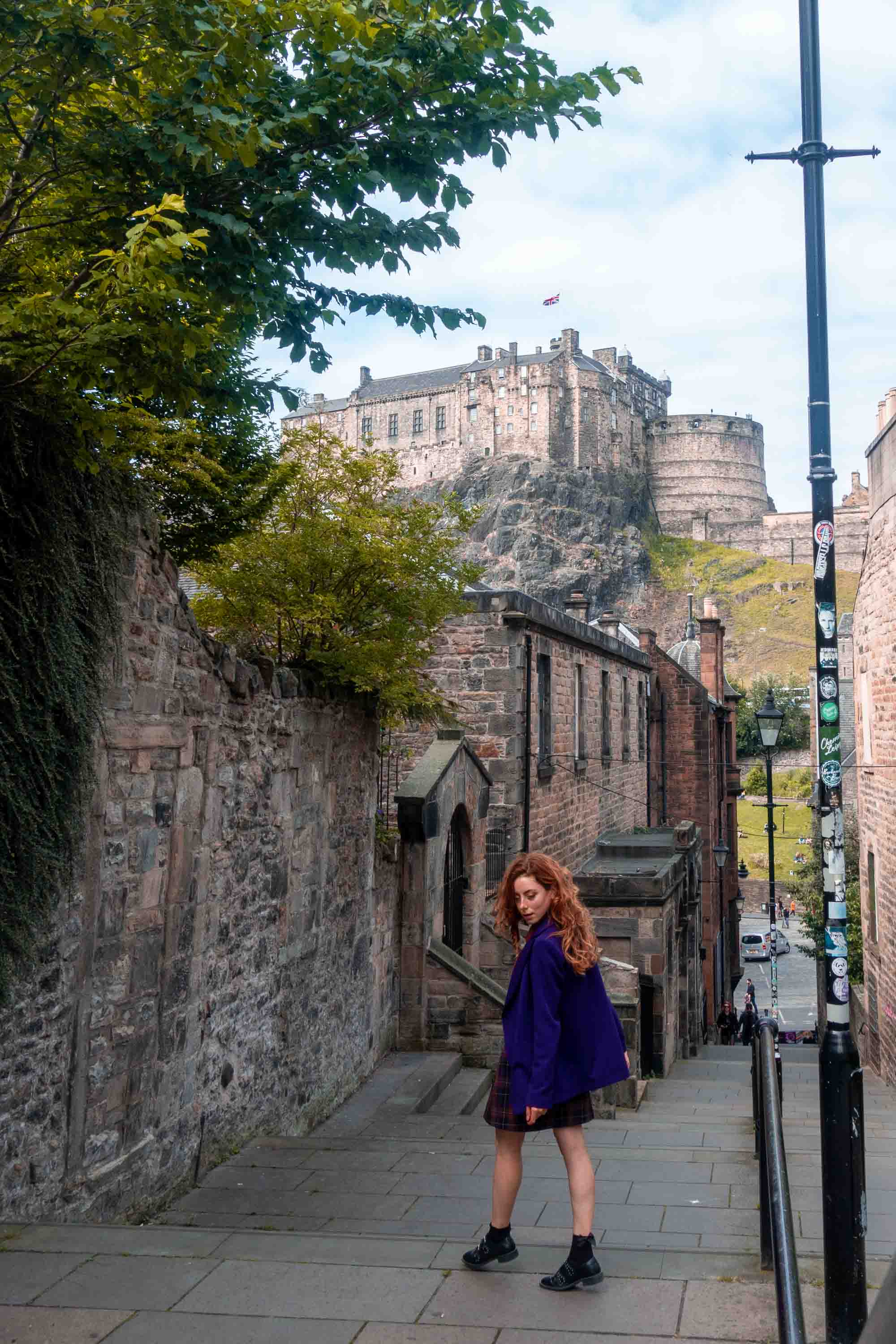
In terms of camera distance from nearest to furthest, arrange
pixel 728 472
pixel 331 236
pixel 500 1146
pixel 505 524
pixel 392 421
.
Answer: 1. pixel 500 1146
2. pixel 331 236
3. pixel 505 524
4. pixel 392 421
5. pixel 728 472

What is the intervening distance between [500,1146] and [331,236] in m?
4.15

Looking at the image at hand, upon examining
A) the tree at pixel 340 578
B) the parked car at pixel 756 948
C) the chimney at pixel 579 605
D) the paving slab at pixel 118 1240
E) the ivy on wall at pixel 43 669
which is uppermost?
the chimney at pixel 579 605

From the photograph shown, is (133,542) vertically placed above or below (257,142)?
below

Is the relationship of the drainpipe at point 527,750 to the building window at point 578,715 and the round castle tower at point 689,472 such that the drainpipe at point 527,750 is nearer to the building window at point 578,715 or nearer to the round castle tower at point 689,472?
the building window at point 578,715

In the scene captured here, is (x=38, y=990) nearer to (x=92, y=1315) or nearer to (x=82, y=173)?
(x=92, y=1315)

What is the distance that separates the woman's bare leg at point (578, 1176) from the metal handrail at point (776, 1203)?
2.01 ft

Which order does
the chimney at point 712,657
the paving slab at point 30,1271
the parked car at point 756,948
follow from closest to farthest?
1. the paving slab at point 30,1271
2. the chimney at point 712,657
3. the parked car at point 756,948

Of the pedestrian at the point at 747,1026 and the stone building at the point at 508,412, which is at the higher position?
the stone building at the point at 508,412

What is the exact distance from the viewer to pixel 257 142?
4.84 meters

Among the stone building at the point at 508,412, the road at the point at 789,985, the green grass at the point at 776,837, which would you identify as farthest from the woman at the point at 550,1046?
the stone building at the point at 508,412

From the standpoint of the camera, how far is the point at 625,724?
24016 mm

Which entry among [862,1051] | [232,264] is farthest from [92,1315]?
[862,1051]

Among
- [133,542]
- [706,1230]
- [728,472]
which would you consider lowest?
[706,1230]

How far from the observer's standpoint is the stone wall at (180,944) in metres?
5.26
